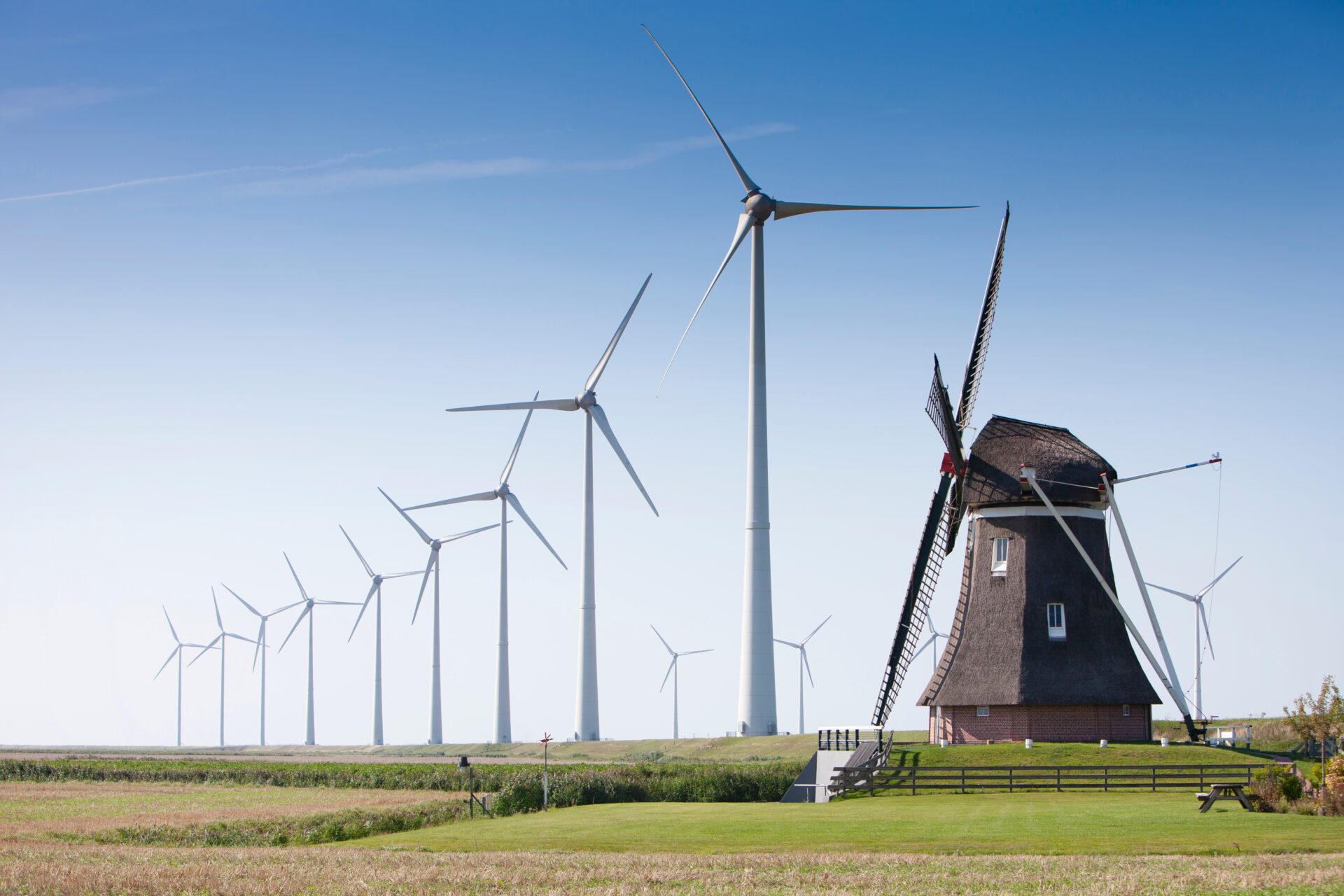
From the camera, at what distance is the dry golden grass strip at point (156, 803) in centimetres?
4512

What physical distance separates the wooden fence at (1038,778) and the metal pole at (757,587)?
1332cm

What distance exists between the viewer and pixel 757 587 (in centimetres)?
6150

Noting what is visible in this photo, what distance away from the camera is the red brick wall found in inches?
2090

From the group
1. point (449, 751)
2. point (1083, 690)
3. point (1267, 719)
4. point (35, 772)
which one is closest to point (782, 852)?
point (1083, 690)

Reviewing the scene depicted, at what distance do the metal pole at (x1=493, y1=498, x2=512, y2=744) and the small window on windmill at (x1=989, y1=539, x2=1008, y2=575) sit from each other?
5073 centimetres

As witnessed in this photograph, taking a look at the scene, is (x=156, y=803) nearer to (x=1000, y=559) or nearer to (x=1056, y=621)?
(x=1000, y=559)

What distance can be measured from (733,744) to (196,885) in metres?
57.3

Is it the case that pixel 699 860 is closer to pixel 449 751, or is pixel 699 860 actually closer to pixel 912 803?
pixel 912 803

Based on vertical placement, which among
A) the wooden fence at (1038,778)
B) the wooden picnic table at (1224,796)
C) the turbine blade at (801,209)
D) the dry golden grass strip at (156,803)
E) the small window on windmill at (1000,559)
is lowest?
the dry golden grass strip at (156,803)

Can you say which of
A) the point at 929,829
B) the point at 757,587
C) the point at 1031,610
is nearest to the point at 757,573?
the point at 757,587

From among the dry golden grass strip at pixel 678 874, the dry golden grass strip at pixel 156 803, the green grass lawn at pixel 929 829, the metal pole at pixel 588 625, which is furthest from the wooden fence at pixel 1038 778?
the metal pole at pixel 588 625

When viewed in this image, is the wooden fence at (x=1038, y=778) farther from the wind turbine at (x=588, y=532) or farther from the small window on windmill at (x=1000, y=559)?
the wind turbine at (x=588, y=532)

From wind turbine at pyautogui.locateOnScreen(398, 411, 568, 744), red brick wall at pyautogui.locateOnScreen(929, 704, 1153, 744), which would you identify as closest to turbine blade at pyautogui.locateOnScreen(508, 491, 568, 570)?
wind turbine at pyautogui.locateOnScreen(398, 411, 568, 744)

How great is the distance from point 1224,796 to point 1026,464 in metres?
18.2
